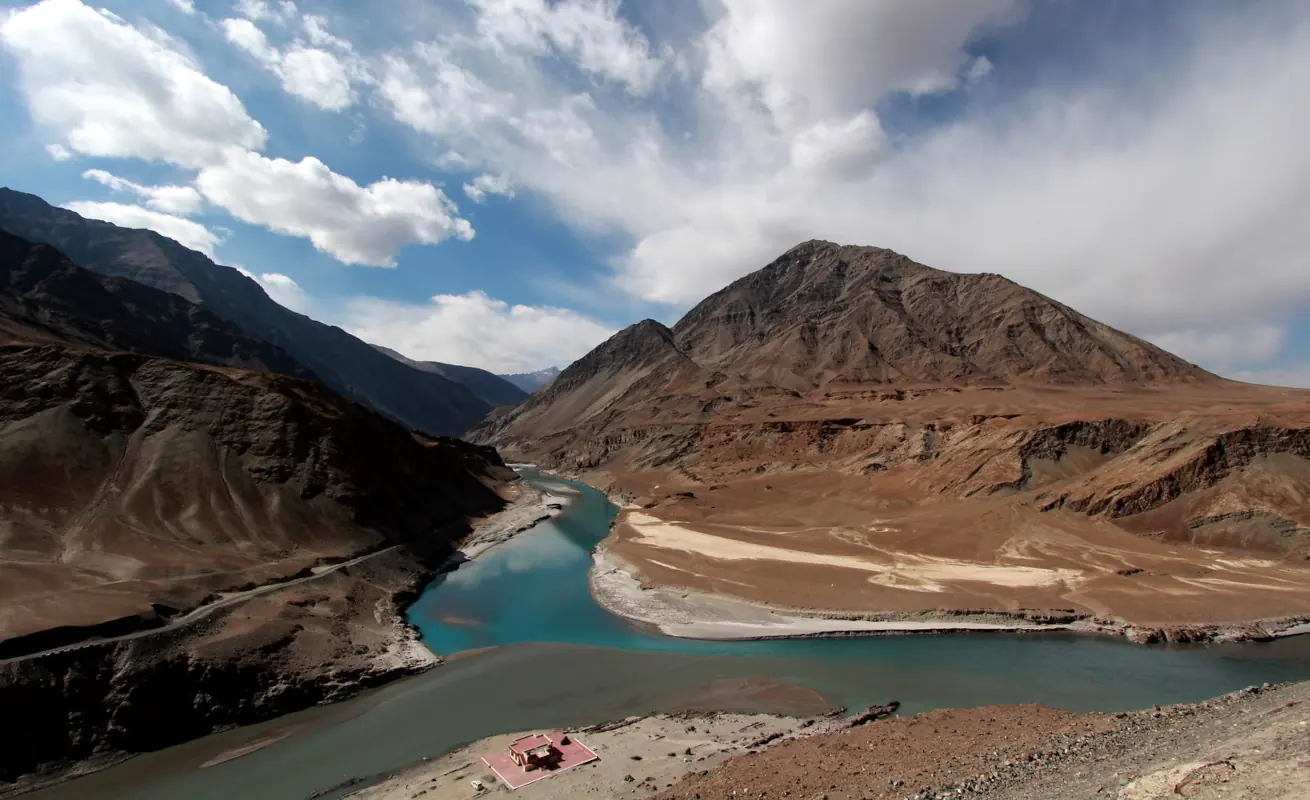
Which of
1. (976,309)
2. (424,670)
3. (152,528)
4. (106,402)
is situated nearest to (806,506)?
(424,670)

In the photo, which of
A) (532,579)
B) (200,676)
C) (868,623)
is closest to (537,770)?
(200,676)

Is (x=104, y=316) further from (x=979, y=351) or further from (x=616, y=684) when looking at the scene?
(x=979, y=351)

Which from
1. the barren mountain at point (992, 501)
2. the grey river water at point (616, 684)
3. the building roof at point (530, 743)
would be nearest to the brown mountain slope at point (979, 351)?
the barren mountain at point (992, 501)

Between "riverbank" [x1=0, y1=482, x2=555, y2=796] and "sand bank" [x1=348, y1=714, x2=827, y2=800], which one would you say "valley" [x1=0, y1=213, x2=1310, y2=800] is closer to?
"riverbank" [x1=0, y1=482, x2=555, y2=796]

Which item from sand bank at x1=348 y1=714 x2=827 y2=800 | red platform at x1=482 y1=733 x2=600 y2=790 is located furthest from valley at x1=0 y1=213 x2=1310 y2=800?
red platform at x1=482 y1=733 x2=600 y2=790

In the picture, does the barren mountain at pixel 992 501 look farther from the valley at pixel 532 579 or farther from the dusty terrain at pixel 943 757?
the dusty terrain at pixel 943 757

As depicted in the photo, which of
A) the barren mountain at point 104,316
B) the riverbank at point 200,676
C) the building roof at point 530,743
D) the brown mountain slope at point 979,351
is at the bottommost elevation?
the riverbank at point 200,676

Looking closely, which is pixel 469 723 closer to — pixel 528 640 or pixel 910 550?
pixel 528 640
